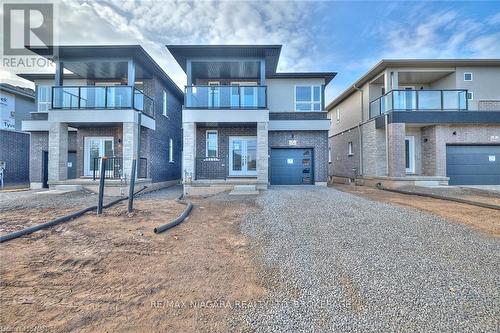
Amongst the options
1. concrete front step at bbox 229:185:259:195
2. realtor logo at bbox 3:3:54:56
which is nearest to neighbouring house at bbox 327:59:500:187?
concrete front step at bbox 229:185:259:195

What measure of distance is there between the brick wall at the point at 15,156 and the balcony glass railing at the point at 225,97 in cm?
1388

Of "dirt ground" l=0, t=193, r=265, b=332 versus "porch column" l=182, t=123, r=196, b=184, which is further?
"porch column" l=182, t=123, r=196, b=184

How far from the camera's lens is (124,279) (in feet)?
10.6

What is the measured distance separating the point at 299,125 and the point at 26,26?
1398 centimetres

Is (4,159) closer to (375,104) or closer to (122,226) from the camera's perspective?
(122,226)

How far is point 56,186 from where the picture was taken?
10.8 meters

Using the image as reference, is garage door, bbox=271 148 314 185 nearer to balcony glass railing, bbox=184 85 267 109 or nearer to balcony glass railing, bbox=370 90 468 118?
balcony glass railing, bbox=184 85 267 109

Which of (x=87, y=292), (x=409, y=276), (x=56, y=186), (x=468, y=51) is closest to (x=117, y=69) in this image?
(x=56, y=186)

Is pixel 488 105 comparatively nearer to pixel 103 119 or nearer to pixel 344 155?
pixel 344 155

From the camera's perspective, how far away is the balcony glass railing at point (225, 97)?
38.1 ft

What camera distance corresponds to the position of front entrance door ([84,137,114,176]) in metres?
13.1

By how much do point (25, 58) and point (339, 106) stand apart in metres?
21.8

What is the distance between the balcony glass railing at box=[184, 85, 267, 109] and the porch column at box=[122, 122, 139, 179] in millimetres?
3163

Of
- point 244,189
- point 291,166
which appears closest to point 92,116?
point 244,189
